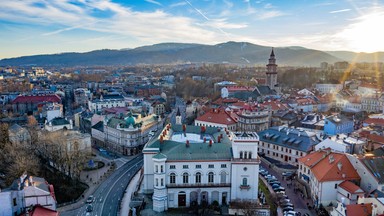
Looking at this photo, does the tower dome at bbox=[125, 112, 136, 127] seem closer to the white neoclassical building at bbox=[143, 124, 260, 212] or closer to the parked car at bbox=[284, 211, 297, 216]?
the white neoclassical building at bbox=[143, 124, 260, 212]

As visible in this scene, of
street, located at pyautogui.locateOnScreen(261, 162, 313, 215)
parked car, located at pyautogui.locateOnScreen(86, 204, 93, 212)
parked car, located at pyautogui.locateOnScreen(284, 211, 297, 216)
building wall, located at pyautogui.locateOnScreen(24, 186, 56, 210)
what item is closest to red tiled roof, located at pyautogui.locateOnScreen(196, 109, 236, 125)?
street, located at pyautogui.locateOnScreen(261, 162, 313, 215)

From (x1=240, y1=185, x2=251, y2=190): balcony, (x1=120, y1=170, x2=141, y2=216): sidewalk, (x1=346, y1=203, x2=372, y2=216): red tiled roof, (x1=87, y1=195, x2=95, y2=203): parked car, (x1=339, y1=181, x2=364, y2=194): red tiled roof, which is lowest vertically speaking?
(x1=87, y1=195, x2=95, y2=203): parked car

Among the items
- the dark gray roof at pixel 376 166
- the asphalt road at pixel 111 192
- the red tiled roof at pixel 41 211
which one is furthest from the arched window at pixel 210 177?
the dark gray roof at pixel 376 166

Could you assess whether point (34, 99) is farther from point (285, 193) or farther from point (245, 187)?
point (285, 193)

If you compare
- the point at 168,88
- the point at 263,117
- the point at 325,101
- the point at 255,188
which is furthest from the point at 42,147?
the point at 168,88

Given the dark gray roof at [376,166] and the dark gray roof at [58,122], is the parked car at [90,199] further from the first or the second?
the dark gray roof at [376,166]

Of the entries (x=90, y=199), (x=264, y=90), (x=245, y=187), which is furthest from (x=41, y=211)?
(x=264, y=90)
